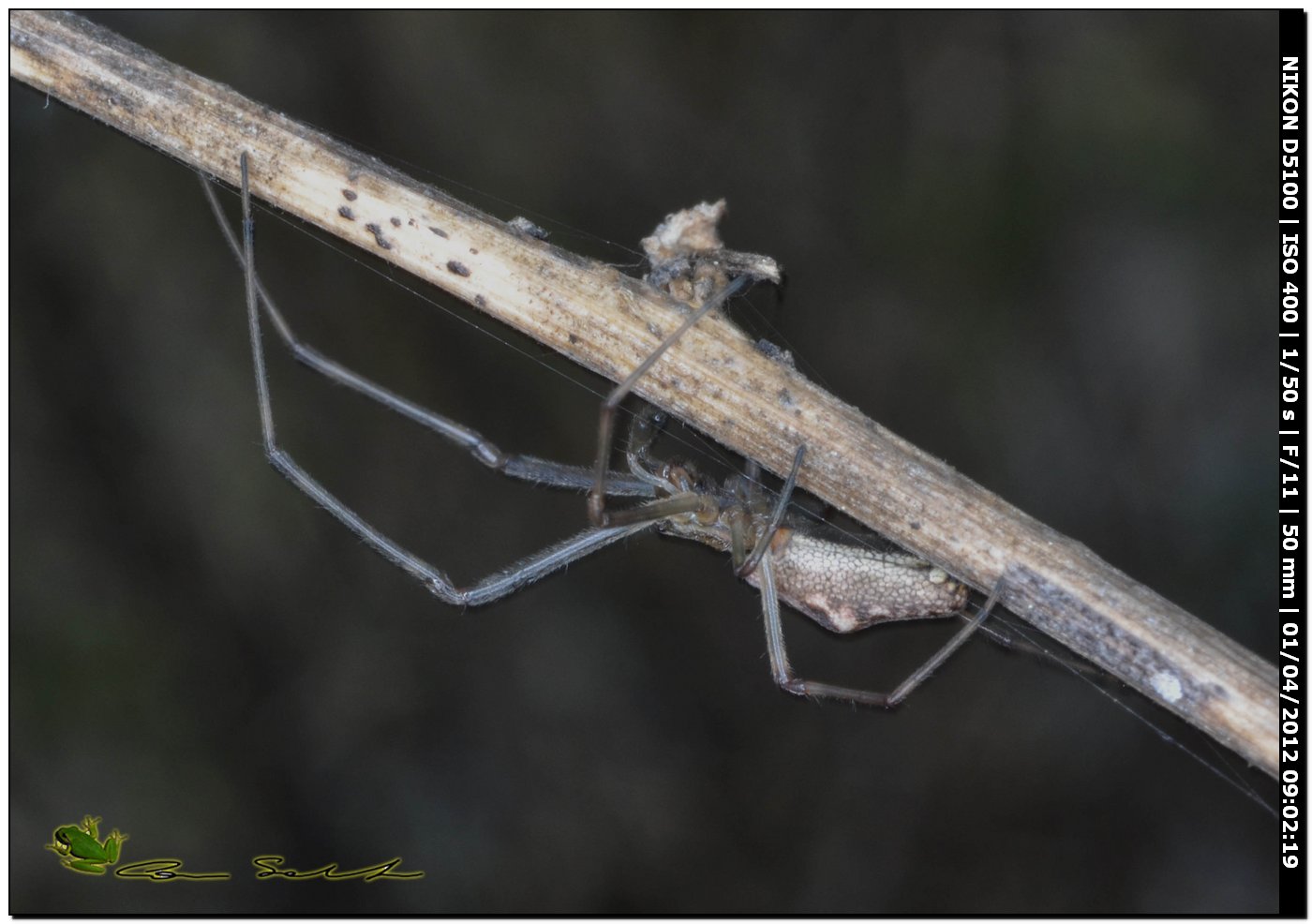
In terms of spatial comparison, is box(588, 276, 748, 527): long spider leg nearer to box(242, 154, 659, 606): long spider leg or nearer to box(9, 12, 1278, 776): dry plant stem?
box(9, 12, 1278, 776): dry plant stem

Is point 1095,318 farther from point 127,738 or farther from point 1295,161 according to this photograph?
point 127,738

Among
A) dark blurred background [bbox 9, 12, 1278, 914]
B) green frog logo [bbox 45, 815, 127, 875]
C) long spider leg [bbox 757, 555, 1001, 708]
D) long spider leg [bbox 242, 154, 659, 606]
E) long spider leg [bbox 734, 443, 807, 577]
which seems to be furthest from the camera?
dark blurred background [bbox 9, 12, 1278, 914]

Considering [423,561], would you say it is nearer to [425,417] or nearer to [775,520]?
[425,417]

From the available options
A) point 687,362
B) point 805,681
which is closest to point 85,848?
point 805,681

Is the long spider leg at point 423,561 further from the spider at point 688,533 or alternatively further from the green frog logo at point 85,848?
the green frog logo at point 85,848

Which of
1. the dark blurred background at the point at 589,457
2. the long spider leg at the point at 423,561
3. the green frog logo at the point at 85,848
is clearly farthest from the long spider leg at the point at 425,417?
the green frog logo at the point at 85,848

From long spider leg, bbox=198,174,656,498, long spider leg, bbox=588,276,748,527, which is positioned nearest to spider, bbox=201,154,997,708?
long spider leg, bbox=198,174,656,498
